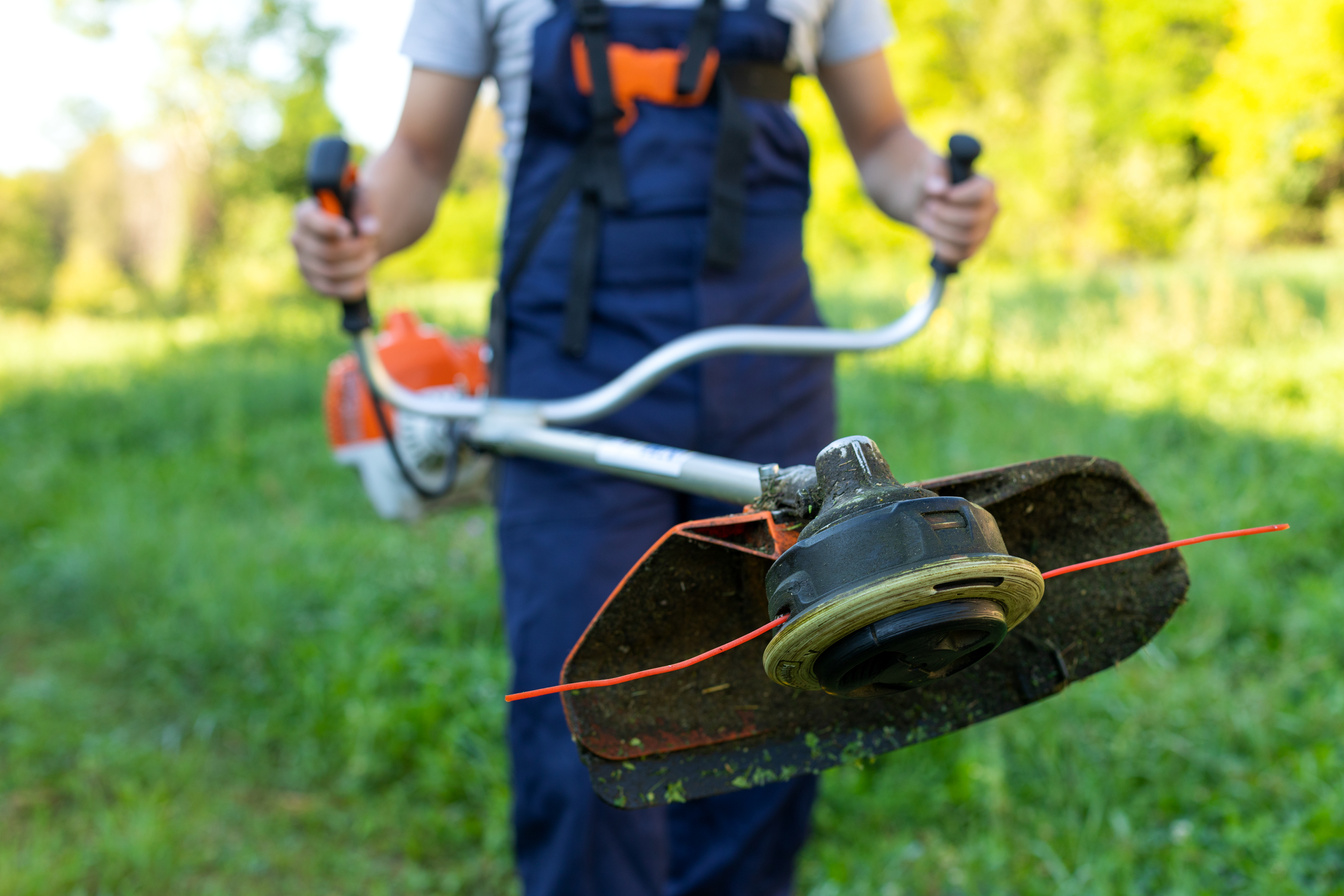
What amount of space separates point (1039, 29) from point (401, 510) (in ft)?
99.4

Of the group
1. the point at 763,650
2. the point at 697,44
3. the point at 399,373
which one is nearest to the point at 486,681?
the point at 399,373

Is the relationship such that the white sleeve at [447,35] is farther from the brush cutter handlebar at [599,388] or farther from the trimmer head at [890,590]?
the trimmer head at [890,590]

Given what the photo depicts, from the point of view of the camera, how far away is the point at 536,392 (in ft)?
5.34

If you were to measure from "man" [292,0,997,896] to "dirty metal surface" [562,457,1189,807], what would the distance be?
582 millimetres

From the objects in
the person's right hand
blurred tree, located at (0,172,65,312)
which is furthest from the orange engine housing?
blurred tree, located at (0,172,65,312)

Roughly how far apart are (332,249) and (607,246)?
0.42m

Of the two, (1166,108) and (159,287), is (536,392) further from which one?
(1166,108)

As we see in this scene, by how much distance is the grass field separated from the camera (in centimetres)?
233

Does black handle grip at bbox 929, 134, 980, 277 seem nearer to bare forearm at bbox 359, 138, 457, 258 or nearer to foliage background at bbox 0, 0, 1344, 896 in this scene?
bare forearm at bbox 359, 138, 457, 258

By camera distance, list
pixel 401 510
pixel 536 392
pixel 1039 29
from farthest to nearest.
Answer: pixel 1039 29 < pixel 401 510 < pixel 536 392

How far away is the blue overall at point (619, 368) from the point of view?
151 cm

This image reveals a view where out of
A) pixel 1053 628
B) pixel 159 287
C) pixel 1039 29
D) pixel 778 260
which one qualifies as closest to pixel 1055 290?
pixel 778 260

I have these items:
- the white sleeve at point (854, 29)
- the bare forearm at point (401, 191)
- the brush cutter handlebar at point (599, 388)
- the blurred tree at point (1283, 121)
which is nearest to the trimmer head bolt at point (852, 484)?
the brush cutter handlebar at point (599, 388)

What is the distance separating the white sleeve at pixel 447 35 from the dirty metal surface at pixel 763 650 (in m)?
1.09
